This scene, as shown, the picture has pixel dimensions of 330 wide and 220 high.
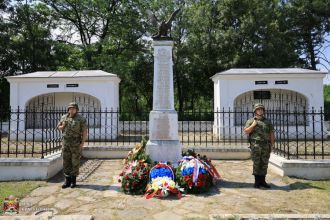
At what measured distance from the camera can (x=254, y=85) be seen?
16.3 m

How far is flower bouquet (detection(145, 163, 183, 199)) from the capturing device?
6.45 m

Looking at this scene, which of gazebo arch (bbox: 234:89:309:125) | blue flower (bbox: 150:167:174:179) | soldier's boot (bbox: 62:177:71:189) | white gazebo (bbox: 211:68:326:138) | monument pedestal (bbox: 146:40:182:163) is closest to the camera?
blue flower (bbox: 150:167:174:179)

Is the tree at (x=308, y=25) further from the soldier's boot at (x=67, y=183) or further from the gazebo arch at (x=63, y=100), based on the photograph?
the soldier's boot at (x=67, y=183)

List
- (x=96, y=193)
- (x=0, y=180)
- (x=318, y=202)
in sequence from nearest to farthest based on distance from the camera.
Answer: (x=318, y=202) → (x=96, y=193) → (x=0, y=180)

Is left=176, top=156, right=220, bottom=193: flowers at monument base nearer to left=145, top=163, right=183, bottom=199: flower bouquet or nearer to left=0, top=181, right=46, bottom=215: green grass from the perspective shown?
left=145, top=163, right=183, bottom=199: flower bouquet

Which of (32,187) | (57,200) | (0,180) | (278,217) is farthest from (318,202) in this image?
(0,180)

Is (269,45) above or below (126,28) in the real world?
below

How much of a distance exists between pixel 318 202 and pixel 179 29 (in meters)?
25.4

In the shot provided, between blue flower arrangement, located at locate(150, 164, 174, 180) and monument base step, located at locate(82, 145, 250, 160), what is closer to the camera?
blue flower arrangement, located at locate(150, 164, 174, 180)

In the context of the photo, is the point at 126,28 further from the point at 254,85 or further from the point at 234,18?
the point at 254,85

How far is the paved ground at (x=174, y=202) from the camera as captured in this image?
546 centimetres

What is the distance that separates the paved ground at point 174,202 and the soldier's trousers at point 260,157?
45cm

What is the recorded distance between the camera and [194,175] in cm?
680

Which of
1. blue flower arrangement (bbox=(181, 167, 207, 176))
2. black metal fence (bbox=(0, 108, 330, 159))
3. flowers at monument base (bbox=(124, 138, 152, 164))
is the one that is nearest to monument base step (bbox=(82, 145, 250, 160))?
black metal fence (bbox=(0, 108, 330, 159))
